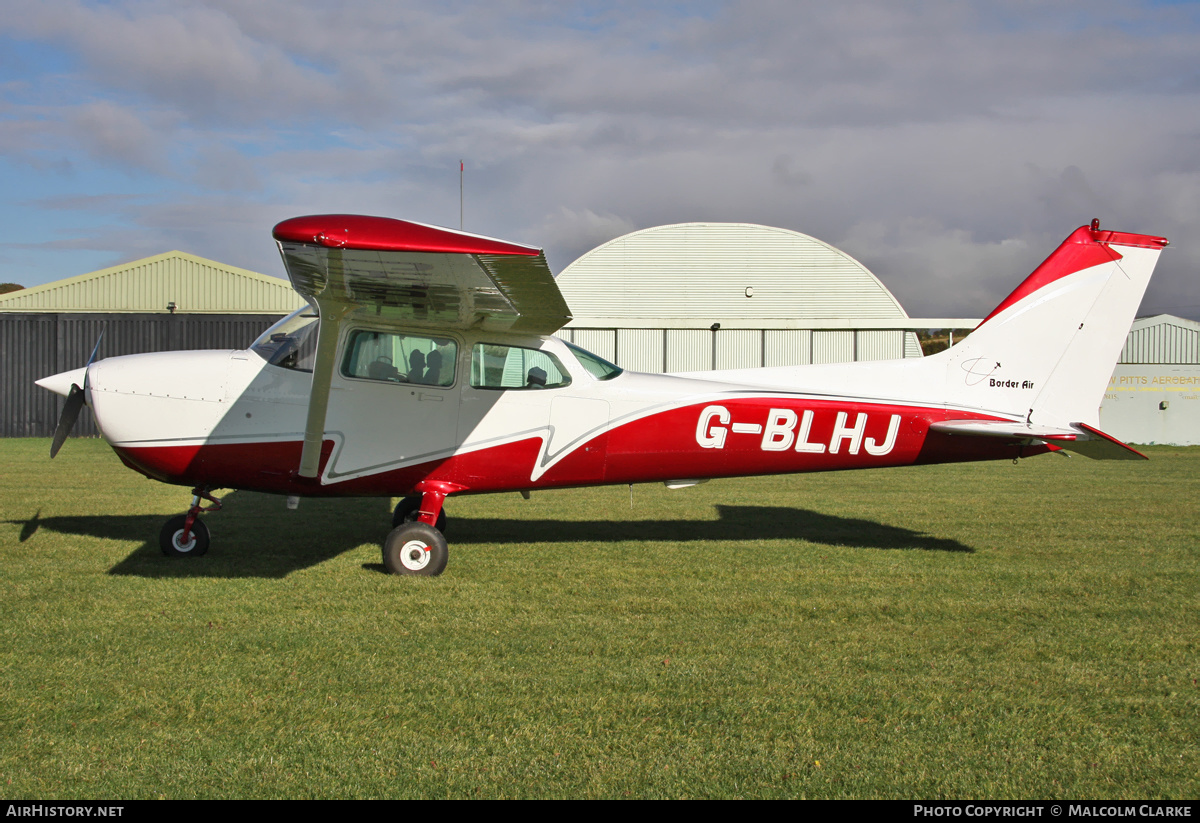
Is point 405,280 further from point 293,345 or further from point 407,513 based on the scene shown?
point 407,513

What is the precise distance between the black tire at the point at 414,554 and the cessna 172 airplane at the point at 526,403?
0.01 meters

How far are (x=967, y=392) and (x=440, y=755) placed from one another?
5.66 m

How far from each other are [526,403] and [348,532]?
260cm

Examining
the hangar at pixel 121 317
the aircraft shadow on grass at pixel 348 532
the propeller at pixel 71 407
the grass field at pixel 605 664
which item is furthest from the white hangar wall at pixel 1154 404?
the propeller at pixel 71 407

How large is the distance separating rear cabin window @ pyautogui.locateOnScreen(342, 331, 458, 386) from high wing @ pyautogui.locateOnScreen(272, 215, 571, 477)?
183mm

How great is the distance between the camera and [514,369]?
6.74 m

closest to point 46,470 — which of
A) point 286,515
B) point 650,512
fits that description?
point 286,515

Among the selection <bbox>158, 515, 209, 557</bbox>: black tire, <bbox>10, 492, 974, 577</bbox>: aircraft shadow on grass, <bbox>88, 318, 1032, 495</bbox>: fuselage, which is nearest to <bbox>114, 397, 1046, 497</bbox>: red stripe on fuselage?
<bbox>88, 318, 1032, 495</bbox>: fuselage

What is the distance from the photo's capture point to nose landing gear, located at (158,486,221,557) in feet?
21.9

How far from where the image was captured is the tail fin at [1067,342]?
7105mm

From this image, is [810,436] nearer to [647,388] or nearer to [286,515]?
[647,388]

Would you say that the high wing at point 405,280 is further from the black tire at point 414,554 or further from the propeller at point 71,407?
the propeller at point 71,407

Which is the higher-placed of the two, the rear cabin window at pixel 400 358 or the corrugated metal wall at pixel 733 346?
the corrugated metal wall at pixel 733 346

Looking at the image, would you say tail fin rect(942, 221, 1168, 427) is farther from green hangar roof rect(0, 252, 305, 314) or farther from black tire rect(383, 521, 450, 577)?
green hangar roof rect(0, 252, 305, 314)
